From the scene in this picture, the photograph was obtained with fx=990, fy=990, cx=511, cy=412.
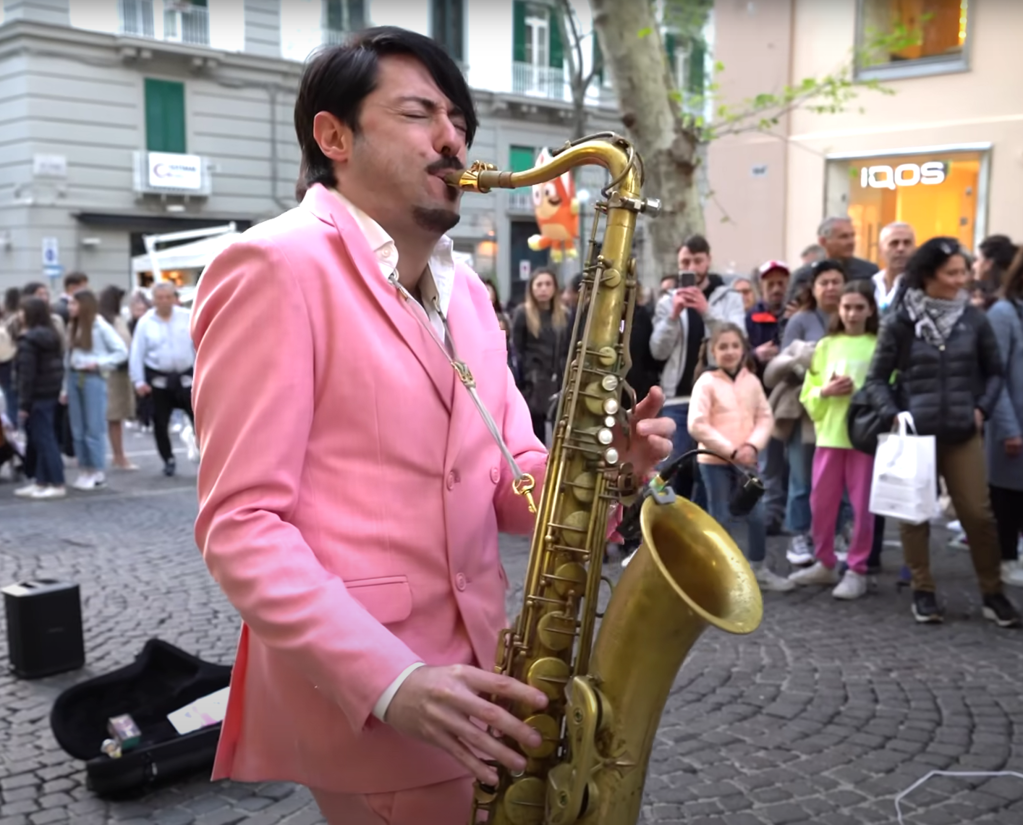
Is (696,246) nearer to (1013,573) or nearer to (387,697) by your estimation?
(1013,573)

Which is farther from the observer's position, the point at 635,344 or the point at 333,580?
the point at 635,344

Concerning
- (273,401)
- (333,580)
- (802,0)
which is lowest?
(333,580)

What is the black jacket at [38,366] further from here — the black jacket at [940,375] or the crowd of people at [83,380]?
the black jacket at [940,375]

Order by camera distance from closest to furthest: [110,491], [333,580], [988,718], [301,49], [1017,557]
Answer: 1. [333,580]
2. [988,718]
3. [1017,557]
4. [110,491]
5. [301,49]

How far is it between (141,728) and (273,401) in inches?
115

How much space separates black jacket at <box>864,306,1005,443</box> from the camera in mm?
5434

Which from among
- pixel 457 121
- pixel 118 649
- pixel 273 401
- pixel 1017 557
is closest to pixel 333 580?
pixel 273 401

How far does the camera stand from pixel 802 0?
16.1 m

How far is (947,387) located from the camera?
17.9 feet

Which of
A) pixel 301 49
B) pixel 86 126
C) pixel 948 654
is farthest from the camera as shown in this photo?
pixel 301 49

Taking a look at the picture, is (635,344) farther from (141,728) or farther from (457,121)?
(457,121)

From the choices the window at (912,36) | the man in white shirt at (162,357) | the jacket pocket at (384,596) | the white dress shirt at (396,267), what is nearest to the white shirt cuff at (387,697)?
the white dress shirt at (396,267)

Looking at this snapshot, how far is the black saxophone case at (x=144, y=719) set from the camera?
3713 mm

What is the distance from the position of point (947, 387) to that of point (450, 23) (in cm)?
2296
